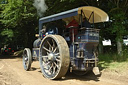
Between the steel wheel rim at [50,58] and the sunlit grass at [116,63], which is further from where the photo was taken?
the sunlit grass at [116,63]

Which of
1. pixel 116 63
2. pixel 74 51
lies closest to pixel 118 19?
pixel 116 63

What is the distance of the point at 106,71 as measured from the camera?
5.93m

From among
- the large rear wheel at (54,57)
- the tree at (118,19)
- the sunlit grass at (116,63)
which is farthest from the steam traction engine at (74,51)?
the tree at (118,19)

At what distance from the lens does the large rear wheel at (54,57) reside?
4.66 meters

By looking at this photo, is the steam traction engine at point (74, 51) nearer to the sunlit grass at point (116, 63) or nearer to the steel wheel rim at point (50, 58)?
the steel wheel rim at point (50, 58)

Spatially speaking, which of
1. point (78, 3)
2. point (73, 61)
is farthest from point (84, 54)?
point (78, 3)

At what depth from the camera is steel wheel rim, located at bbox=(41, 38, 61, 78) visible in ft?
16.8

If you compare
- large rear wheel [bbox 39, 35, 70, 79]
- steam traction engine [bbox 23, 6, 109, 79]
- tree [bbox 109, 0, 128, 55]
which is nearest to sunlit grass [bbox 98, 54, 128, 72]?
tree [bbox 109, 0, 128, 55]

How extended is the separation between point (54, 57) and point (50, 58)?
0.16 m

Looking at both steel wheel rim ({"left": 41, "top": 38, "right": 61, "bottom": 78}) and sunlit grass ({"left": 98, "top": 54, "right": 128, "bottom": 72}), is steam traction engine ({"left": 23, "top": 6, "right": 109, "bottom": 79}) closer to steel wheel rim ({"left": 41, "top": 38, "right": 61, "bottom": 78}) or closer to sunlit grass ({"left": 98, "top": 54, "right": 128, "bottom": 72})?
steel wheel rim ({"left": 41, "top": 38, "right": 61, "bottom": 78})

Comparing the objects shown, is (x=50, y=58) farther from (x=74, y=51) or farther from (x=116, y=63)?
(x=116, y=63)

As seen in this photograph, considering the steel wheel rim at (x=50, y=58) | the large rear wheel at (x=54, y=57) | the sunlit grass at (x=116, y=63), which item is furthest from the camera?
the sunlit grass at (x=116, y=63)

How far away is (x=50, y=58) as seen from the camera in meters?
5.23

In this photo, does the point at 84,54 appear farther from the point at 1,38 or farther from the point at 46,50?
the point at 1,38
